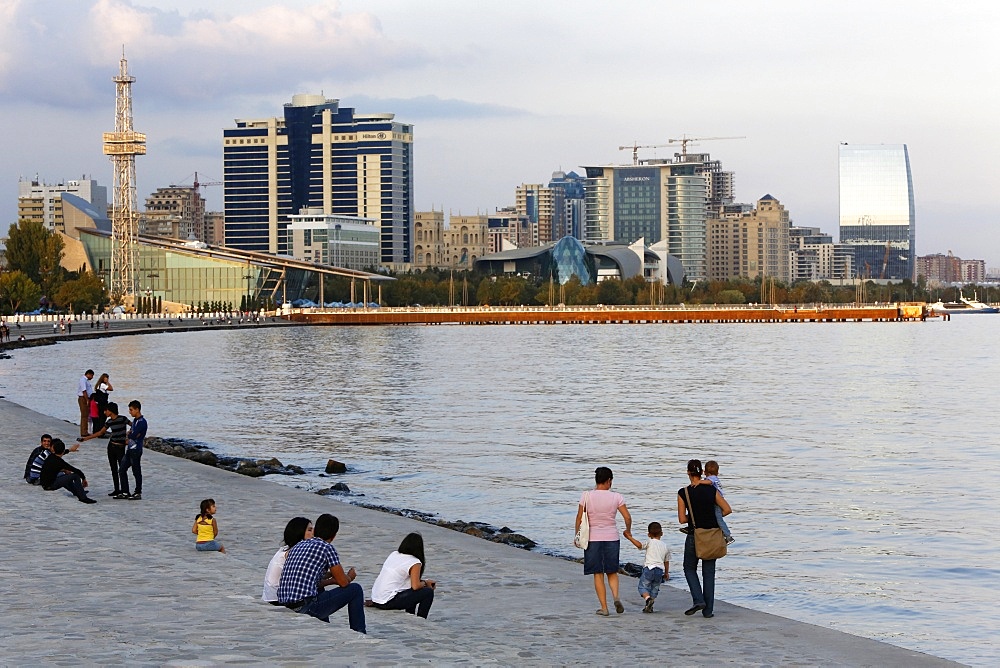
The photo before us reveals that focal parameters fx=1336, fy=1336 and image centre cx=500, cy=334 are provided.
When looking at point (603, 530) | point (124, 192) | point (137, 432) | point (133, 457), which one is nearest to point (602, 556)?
point (603, 530)

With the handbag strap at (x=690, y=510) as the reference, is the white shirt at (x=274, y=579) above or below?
below

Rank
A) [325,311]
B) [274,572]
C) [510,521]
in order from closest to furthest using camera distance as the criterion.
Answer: [274,572]
[510,521]
[325,311]

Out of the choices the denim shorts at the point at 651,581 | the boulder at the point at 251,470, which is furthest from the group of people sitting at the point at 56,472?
the denim shorts at the point at 651,581

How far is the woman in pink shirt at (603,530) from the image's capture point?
13.9m

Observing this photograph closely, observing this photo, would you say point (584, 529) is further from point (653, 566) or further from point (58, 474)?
point (58, 474)

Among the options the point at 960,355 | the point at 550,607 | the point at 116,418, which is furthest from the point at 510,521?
the point at 960,355

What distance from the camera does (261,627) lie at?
1180 centimetres

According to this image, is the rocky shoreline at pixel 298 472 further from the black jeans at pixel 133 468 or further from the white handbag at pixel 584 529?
the white handbag at pixel 584 529

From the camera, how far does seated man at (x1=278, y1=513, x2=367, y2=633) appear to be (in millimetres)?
12445

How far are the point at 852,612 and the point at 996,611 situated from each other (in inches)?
75.6

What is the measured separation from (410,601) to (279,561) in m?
1.40

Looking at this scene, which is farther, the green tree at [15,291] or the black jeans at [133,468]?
the green tree at [15,291]

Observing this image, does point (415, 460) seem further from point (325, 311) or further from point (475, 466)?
point (325, 311)

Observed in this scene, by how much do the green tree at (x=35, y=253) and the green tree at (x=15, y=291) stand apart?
624cm
